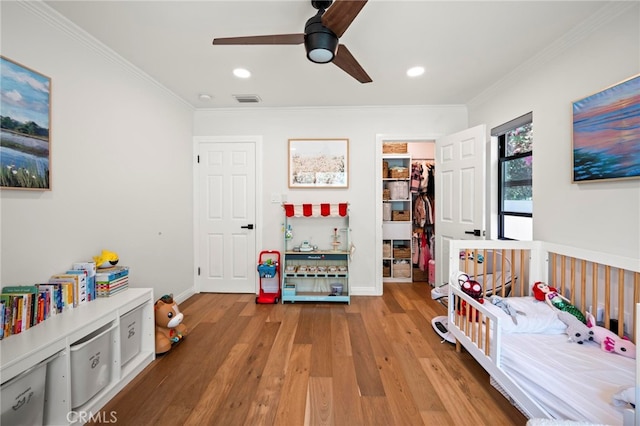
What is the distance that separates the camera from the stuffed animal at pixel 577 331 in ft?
5.43

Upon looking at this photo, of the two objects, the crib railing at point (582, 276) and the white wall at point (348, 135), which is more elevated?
the white wall at point (348, 135)

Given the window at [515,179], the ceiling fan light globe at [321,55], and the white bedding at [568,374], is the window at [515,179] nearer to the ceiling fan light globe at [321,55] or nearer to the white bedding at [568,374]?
the white bedding at [568,374]

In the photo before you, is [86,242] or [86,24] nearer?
[86,24]

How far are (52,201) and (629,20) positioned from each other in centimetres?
381

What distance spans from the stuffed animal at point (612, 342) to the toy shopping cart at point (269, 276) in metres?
2.72

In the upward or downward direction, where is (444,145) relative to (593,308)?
upward

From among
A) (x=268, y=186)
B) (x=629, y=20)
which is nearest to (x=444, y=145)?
(x=629, y=20)

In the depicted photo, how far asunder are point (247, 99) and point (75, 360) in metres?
2.76

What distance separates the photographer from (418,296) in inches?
132

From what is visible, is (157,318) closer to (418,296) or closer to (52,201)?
→ (52,201)

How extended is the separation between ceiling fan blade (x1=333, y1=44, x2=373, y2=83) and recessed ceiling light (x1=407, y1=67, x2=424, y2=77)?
71cm

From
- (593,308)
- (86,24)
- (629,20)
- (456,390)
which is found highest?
(86,24)

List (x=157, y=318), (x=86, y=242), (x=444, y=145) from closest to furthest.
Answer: (x=86, y=242), (x=157, y=318), (x=444, y=145)

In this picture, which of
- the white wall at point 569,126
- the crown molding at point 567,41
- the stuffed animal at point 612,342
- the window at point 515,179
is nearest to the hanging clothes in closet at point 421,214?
the window at point 515,179
